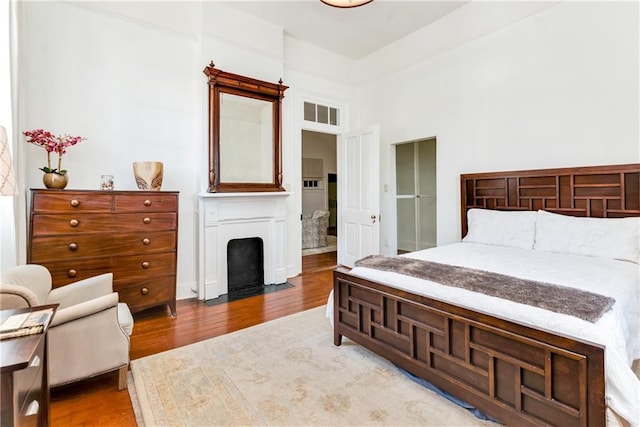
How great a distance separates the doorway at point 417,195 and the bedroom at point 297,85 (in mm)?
1674

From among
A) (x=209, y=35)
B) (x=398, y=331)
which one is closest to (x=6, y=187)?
(x=398, y=331)

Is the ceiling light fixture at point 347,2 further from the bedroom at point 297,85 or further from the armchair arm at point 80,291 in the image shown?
the armchair arm at point 80,291

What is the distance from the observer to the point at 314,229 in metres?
7.04

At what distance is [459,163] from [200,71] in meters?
3.50

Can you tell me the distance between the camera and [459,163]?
4.10 metres

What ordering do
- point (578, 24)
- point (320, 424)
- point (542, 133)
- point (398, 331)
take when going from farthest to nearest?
point (542, 133), point (578, 24), point (398, 331), point (320, 424)

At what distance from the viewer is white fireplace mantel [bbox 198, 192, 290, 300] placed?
3.70m

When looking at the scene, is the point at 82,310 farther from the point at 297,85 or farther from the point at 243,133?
the point at 297,85

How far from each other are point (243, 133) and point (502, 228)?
3263mm

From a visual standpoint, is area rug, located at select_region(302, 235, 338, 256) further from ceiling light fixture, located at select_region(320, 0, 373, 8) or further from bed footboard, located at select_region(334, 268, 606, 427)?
ceiling light fixture, located at select_region(320, 0, 373, 8)

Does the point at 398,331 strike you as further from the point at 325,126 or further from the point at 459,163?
the point at 325,126

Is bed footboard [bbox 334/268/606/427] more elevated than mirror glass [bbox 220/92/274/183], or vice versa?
mirror glass [bbox 220/92/274/183]

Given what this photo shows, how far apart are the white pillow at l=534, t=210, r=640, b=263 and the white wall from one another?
2.15 feet

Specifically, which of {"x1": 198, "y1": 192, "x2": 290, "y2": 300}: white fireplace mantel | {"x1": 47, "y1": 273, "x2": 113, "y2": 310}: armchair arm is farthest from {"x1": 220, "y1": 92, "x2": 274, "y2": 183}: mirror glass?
{"x1": 47, "y1": 273, "x2": 113, "y2": 310}: armchair arm
